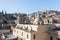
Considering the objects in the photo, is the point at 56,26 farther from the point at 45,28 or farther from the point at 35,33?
the point at 35,33

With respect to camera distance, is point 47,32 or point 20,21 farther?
point 20,21

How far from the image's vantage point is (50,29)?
71.7 ft

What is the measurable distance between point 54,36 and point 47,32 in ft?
4.96

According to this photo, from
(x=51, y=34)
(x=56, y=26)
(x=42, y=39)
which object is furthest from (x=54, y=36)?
(x=56, y=26)

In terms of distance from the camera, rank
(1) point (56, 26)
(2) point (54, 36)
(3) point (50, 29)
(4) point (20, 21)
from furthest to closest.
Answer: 1. (4) point (20, 21)
2. (1) point (56, 26)
3. (3) point (50, 29)
4. (2) point (54, 36)

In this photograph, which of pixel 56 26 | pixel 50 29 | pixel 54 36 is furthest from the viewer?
pixel 56 26

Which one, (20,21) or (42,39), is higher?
(20,21)

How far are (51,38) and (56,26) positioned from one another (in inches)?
132

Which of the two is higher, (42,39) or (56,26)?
(56,26)

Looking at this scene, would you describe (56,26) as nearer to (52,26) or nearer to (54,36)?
(52,26)

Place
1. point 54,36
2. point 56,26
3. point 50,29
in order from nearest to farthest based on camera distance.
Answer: point 54,36, point 50,29, point 56,26

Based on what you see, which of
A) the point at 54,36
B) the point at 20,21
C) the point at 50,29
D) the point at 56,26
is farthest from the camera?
the point at 20,21

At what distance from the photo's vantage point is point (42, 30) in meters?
21.0

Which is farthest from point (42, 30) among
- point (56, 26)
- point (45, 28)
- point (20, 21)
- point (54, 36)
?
point (20, 21)
